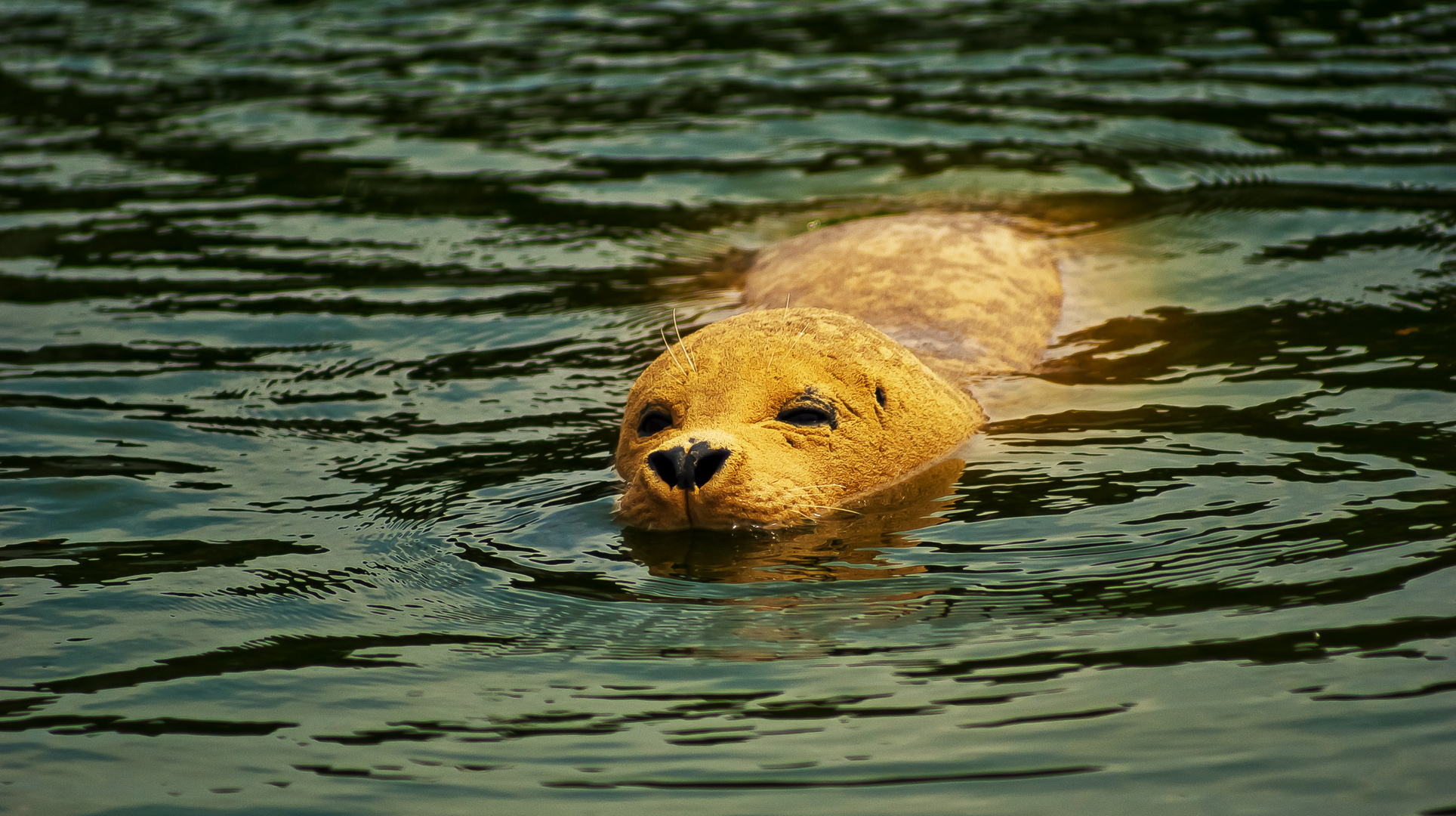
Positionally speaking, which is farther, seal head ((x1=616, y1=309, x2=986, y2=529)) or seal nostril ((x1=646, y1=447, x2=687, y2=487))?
seal head ((x1=616, y1=309, x2=986, y2=529))

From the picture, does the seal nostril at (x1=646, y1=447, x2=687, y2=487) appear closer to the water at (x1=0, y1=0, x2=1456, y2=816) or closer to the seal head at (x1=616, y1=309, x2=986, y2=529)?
the seal head at (x1=616, y1=309, x2=986, y2=529)

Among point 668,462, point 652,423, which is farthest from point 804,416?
point 668,462

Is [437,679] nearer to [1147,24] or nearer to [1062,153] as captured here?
[1062,153]

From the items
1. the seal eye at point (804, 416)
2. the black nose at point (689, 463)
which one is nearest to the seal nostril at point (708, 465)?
the black nose at point (689, 463)

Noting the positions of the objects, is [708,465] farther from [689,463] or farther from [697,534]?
[697,534]

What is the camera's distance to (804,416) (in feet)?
18.4

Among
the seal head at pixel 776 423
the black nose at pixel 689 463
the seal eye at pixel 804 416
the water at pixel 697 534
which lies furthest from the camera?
the seal eye at pixel 804 416

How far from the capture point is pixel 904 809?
135 inches

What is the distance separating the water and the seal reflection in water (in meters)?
0.19

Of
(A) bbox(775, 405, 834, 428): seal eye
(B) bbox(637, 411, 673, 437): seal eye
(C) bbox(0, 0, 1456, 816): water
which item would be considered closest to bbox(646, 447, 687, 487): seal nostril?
(C) bbox(0, 0, 1456, 816): water

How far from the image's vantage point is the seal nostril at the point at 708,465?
5.10 m

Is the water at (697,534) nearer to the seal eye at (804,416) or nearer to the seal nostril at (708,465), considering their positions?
the seal nostril at (708,465)

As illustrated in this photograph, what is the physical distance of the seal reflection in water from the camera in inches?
205

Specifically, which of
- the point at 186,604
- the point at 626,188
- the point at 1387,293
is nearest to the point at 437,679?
the point at 186,604
